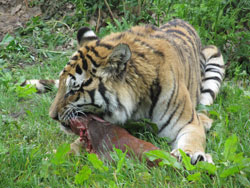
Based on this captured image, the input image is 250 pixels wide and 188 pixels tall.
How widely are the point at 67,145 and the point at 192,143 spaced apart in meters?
1.07

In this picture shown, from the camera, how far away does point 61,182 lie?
9.65ft

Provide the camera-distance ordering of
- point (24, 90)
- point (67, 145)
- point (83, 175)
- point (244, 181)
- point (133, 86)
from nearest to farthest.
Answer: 1. point (244, 181)
2. point (83, 175)
3. point (67, 145)
4. point (133, 86)
5. point (24, 90)

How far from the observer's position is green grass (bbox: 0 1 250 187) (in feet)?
8.87

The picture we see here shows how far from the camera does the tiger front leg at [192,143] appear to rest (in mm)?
3078

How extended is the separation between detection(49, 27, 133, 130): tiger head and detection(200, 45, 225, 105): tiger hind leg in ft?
5.59

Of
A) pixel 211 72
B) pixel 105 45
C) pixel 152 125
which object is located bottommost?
pixel 211 72

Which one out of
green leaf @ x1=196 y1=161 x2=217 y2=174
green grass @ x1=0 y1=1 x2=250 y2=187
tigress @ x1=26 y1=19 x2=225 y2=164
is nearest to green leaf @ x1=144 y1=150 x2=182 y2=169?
green grass @ x1=0 y1=1 x2=250 y2=187

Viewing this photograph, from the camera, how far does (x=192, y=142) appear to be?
11.1ft

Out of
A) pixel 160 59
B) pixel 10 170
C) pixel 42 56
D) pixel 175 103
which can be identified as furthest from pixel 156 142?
pixel 42 56

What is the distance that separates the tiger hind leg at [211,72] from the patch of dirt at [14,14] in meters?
3.48

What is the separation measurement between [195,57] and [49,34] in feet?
9.79

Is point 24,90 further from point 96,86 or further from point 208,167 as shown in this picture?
point 208,167

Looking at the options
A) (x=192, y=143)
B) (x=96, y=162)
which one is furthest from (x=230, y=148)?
(x=96, y=162)

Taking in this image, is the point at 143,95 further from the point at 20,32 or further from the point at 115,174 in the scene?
the point at 20,32
